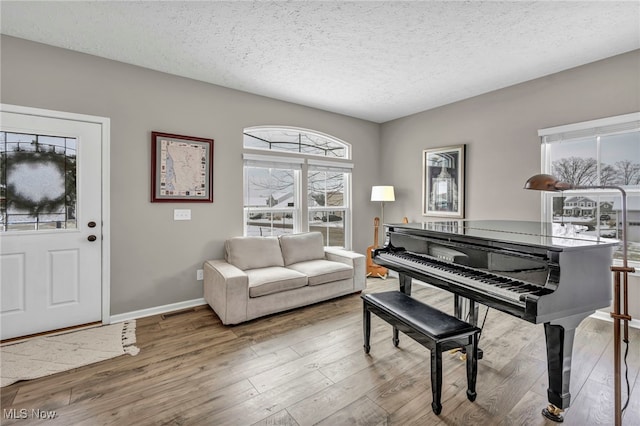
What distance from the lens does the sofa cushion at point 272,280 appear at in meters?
2.90

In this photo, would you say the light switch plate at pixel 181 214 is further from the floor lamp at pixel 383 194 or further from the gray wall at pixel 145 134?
the floor lamp at pixel 383 194

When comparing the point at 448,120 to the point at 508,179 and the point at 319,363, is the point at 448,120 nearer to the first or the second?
the point at 508,179

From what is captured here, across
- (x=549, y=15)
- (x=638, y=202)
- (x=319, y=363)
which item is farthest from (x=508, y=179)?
(x=319, y=363)

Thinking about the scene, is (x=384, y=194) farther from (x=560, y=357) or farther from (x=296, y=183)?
(x=560, y=357)

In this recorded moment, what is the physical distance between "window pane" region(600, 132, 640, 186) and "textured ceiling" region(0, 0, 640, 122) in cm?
81

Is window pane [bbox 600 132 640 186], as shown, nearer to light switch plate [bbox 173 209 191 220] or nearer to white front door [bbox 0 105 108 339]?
light switch plate [bbox 173 209 191 220]

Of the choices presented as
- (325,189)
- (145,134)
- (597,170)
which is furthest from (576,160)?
(145,134)

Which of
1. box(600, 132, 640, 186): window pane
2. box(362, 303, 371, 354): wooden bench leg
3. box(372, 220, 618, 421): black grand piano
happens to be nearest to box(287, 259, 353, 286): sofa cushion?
box(362, 303, 371, 354): wooden bench leg

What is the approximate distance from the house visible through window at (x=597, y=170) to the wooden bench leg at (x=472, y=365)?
186 centimetres

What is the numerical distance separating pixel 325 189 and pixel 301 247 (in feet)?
3.84

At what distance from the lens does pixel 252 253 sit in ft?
11.2

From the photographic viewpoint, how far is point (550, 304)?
141 cm

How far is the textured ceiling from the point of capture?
2.14 m

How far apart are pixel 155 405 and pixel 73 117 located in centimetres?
261
